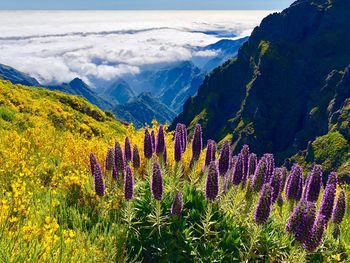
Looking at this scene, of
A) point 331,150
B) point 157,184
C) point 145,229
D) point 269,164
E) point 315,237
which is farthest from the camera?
point 331,150

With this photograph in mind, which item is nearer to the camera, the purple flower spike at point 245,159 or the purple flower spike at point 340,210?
the purple flower spike at point 340,210

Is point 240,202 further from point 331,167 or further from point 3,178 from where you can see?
point 331,167

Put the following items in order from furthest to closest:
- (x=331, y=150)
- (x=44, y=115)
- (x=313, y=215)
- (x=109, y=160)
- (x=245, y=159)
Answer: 1. (x=331, y=150)
2. (x=44, y=115)
3. (x=109, y=160)
4. (x=245, y=159)
5. (x=313, y=215)

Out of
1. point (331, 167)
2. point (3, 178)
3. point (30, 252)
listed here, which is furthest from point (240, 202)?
point (331, 167)

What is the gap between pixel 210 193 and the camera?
24.8 feet

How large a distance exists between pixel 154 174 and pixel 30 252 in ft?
8.13

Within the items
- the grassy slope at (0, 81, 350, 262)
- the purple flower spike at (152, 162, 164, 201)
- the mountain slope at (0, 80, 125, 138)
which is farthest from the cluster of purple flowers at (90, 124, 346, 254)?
the mountain slope at (0, 80, 125, 138)

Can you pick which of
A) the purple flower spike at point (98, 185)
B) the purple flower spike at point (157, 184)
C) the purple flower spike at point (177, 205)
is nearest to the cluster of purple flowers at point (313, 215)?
the purple flower spike at point (177, 205)

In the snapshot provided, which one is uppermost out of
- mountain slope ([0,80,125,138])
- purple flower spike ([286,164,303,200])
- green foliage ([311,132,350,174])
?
purple flower spike ([286,164,303,200])

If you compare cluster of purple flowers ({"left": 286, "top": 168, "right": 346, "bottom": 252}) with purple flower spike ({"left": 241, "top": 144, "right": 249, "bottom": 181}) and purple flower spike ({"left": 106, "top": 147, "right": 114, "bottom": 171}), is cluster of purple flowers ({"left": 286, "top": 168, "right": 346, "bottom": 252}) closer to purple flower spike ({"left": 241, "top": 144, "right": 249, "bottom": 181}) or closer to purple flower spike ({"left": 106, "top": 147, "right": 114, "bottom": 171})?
purple flower spike ({"left": 241, "top": 144, "right": 249, "bottom": 181})

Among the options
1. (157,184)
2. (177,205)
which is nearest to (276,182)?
(177,205)

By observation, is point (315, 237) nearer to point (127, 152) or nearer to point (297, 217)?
point (297, 217)

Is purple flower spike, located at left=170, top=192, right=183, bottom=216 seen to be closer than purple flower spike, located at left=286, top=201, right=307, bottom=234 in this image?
No

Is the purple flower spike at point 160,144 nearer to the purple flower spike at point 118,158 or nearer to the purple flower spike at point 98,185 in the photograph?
the purple flower spike at point 118,158
